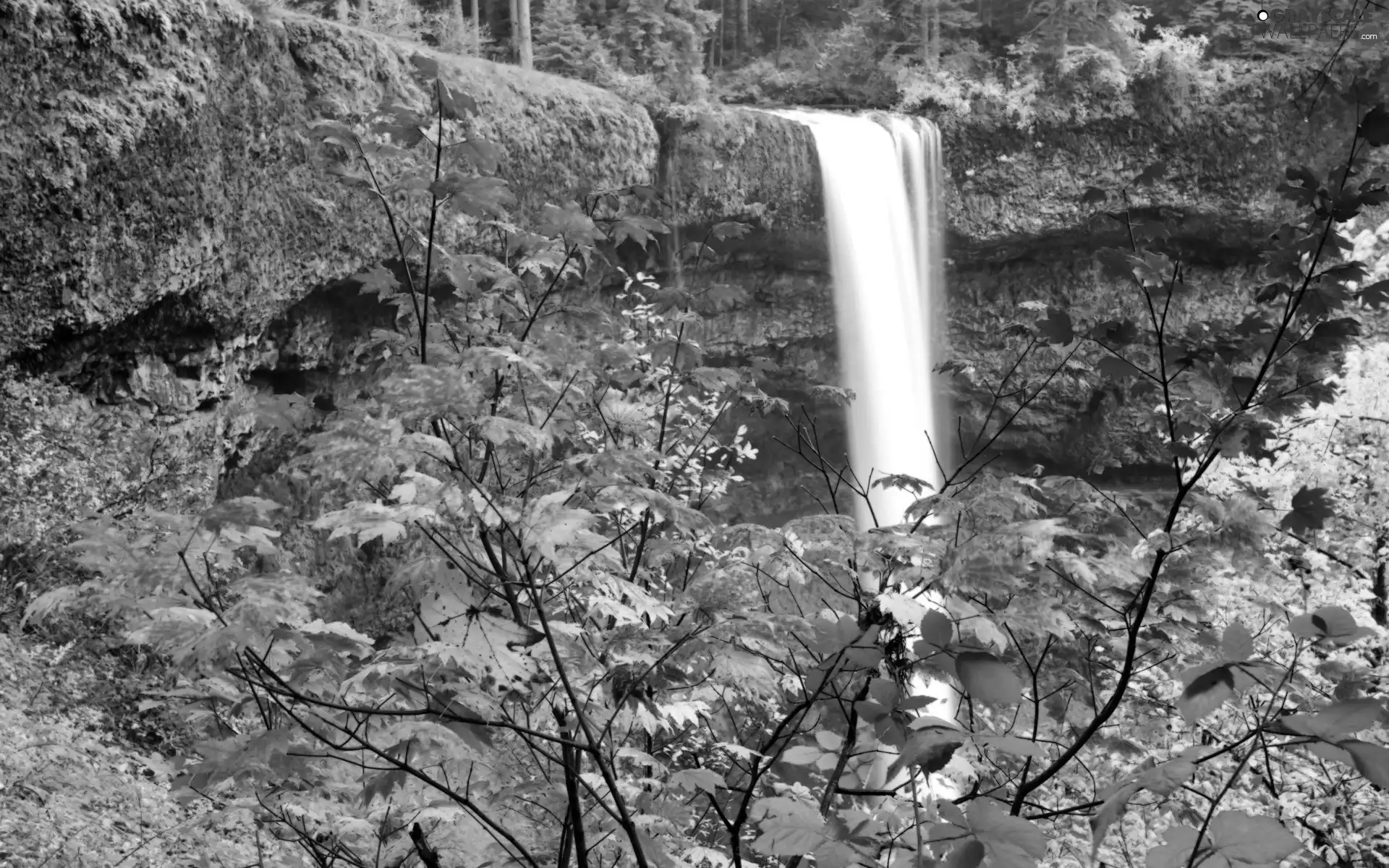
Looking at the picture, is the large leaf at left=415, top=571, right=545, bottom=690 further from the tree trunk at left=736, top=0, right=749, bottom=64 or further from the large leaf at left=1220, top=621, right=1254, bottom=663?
the tree trunk at left=736, top=0, right=749, bottom=64

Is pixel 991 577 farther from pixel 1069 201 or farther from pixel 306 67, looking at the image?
pixel 1069 201

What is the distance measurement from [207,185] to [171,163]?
1.07 feet

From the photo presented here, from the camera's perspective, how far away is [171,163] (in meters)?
5.76

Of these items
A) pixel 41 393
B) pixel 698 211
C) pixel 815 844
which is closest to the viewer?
pixel 815 844

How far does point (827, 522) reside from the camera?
208 cm

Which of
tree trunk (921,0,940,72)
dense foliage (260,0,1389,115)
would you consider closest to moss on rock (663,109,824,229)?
dense foliage (260,0,1389,115)

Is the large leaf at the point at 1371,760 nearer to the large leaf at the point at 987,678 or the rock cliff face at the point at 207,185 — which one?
the large leaf at the point at 987,678

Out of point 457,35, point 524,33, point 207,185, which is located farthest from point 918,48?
point 207,185

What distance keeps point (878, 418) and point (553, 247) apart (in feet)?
39.4

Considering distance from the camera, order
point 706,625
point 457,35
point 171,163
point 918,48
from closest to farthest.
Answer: point 706,625, point 171,163, point 457,35, point 918,48

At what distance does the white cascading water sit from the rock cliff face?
756 mm

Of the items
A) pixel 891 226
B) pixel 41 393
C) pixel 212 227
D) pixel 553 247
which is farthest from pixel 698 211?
pixel 553 247

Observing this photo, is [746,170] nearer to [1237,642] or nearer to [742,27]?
[742,27]

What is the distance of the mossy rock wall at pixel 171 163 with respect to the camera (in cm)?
500
